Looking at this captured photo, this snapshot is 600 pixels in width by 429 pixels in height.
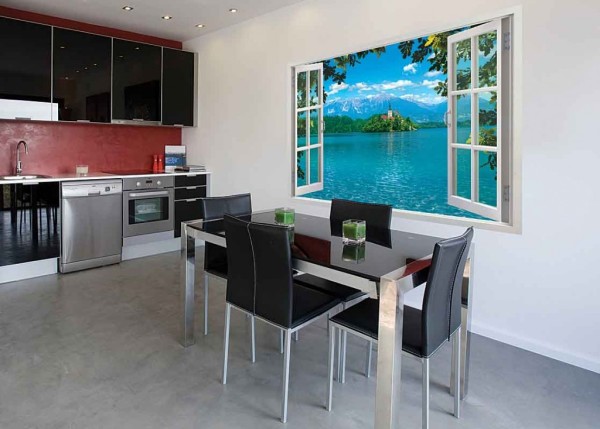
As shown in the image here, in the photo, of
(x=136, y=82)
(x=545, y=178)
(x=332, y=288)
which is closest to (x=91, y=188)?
(x=136, y=82)

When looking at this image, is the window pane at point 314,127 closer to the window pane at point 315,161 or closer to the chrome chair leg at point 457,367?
the window pane at point 315,161

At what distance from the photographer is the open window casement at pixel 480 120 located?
2.84m

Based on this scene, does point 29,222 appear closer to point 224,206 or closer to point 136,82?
point 136,82

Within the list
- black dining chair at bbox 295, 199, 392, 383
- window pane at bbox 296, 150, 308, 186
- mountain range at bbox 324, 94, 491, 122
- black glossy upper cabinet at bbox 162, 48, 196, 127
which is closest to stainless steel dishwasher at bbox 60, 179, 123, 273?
black glossy upper cabinet at bbox 162, 48, 196, 127

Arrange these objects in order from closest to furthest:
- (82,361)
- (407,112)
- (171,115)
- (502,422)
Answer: (502,422) → (82,361) → (407,112) → (171,115)

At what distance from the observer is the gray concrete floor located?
205cm

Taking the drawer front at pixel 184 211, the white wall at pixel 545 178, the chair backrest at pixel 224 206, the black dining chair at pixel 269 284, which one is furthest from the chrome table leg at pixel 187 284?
the drawer front at pixel 184 211

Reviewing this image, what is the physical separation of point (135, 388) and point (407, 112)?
2937 millimetres

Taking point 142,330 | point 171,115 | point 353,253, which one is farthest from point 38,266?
point 353,253

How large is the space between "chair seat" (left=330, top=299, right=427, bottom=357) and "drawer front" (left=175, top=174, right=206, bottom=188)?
3.56m

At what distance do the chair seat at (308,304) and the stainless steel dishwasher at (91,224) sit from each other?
2.97 m

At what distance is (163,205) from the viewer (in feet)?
16.7

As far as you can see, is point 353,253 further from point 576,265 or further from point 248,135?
point 248,135

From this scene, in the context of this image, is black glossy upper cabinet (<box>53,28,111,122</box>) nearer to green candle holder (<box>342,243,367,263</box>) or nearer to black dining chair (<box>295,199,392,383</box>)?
black dining chair (<box>295,199,392,383</box>)
